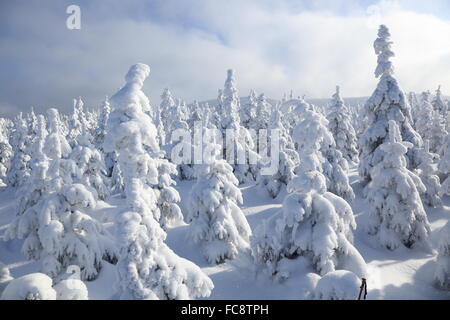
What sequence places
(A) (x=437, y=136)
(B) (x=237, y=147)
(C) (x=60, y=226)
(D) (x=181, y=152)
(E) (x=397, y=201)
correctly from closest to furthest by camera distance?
1. (C) (x=60, y=226)
2. (E) (x=397, y=201)
3. (B) (x=237, y=147)
4. (D) (x=181, y=152)
5. (A) (x=437, y=136)

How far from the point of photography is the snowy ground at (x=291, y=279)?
1388cm

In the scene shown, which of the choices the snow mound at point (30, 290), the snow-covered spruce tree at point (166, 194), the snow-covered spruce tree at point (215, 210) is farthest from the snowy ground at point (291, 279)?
the snow mound at point (30, 290)

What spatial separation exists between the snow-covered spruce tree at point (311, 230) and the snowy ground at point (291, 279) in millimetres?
1077

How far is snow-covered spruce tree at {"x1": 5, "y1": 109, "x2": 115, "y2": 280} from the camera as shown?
1391 centimetres

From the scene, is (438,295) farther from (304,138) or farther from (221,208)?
(221,208)

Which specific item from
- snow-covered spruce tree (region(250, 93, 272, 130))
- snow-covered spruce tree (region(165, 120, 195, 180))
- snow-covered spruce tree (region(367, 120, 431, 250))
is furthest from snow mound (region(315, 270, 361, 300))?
snow-covered spruce tree (region(250, 93, 272, 130))

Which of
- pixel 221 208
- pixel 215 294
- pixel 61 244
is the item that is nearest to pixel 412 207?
pixel 221 208

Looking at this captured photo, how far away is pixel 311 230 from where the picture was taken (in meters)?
13.9

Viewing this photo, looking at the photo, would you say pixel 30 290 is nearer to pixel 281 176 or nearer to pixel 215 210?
pixel 215 210

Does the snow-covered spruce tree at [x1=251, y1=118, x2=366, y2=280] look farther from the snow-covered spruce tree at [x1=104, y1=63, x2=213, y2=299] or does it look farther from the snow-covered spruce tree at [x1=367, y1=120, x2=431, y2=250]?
the snow-covered spruce tree at [x1=367, y1=120, x2=431, y2=250]

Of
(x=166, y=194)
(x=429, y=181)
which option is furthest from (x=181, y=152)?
(x=429, y=181)

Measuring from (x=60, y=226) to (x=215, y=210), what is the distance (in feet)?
25.4
